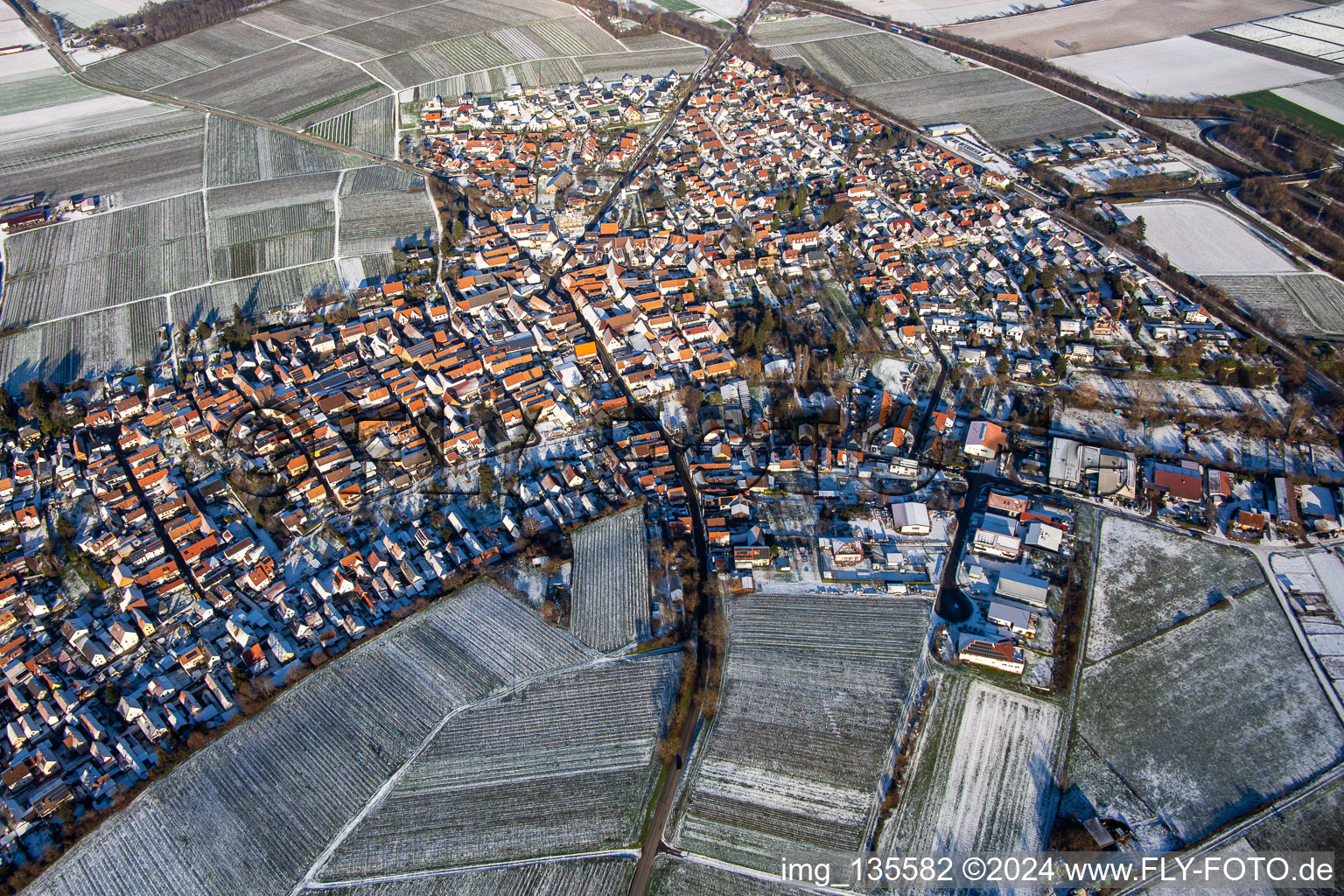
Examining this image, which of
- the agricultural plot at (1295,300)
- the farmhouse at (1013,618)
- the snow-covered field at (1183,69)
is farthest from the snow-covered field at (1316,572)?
the snow-covered field at (1183,69)

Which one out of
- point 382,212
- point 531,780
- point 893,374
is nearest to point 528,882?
point 531,780

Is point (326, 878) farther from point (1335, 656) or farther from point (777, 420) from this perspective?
point (1335, 656)

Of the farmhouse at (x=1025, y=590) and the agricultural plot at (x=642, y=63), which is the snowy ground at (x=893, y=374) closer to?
the farmhouse at (x=1025, y=590)

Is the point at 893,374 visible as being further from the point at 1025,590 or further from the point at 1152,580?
the point at 1152,580

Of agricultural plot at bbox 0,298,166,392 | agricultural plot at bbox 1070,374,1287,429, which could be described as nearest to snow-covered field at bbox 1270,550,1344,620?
agricultural plot at bbox 1070,374,1287,429

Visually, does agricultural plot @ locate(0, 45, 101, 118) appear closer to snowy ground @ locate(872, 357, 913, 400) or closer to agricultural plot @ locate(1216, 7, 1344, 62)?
snowy ground @ locate(872, 357, 913, 400)

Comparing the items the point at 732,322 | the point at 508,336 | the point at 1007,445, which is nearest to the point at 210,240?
the point at 508,336
